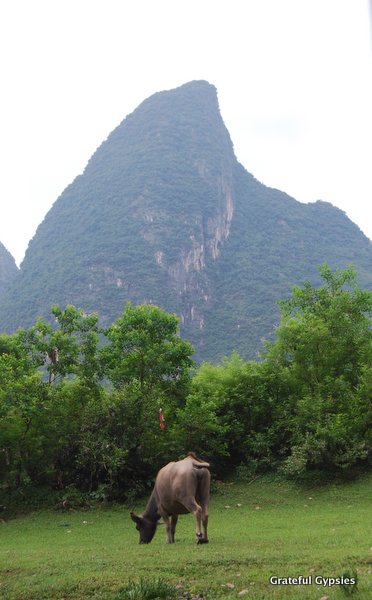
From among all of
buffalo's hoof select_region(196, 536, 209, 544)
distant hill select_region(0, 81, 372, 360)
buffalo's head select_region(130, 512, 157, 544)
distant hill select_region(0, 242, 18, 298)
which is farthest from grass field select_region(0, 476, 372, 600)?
distant hill select_region(0, 242, 18, 298)

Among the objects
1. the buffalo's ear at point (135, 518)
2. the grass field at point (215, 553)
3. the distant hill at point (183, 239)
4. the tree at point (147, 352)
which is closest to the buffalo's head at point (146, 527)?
the buffalo's ear at point (135, 518)

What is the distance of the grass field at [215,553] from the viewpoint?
6992mm

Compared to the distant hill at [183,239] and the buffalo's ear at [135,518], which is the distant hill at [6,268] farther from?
the buffalo's ear at [135,518]

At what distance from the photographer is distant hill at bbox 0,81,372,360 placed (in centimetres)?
11538

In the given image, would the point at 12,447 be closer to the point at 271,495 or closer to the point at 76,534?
the point at 76,534

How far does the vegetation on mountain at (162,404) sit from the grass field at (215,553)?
2.30 m

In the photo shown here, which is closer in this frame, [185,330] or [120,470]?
[120,470]

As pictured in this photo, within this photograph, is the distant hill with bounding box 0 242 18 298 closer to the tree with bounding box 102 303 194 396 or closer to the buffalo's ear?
the tree with bounding box 102 303 194 396

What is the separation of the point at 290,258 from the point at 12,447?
12108 centimetres

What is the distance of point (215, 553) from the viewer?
926cm

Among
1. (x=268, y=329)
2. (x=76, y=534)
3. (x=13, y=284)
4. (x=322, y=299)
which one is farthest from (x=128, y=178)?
(x=76, y=534)

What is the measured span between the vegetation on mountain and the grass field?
2.30 m

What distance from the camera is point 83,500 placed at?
2164 centimetres

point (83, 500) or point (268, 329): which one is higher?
point (268, 329)
